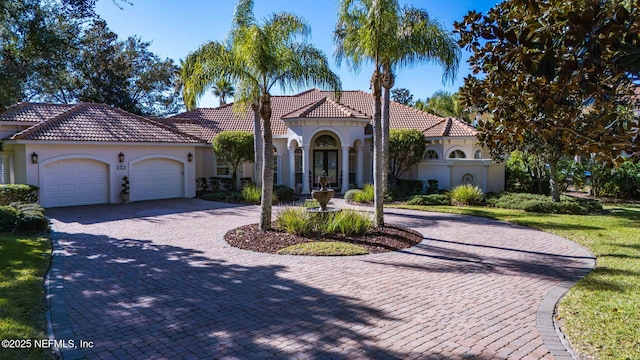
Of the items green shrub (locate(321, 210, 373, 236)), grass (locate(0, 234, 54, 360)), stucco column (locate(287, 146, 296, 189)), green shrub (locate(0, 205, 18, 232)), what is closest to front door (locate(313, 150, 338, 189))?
stucco column (locate(287, 146, 296, 189))

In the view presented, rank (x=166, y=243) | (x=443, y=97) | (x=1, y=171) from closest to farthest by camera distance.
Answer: (x=166, y=243)
(x=1, y=171)
(x=443, y=97)

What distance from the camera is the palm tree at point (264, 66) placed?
12383mm

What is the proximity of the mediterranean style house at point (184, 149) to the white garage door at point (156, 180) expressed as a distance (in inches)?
2.1

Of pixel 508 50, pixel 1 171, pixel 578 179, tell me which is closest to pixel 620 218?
pixel 578 179

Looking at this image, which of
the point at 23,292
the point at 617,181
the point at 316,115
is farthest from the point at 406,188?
the point at 23,292

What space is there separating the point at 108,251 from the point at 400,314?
782 centimetres

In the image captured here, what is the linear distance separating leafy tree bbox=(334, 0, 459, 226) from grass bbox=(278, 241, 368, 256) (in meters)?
2.73

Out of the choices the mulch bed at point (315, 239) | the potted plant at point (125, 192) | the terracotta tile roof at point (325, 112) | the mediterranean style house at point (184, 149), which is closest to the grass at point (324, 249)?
the mulch bed at point (315, 239)

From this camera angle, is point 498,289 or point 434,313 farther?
point 498,289

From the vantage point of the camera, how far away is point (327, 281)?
312 inches

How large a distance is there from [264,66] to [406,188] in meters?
13.9

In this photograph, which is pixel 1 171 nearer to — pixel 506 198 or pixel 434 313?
pixel 434 313

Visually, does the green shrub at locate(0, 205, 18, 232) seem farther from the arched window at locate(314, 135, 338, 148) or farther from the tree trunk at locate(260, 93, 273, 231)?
the arched window at locate(314, 135, 338, 148)

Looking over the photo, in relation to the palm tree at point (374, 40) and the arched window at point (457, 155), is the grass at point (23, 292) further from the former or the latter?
the arched window at point (457, 155)
